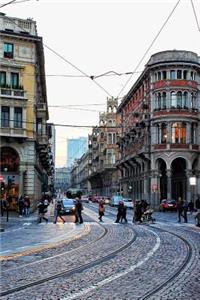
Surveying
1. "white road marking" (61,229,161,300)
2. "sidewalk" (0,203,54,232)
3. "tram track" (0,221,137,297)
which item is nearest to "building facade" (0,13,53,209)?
"sidewalk" (0,203,54,232)

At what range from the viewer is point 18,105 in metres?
45.9

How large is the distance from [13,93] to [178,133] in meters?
25.7

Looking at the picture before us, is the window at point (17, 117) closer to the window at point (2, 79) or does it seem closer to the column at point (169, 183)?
the window at point (2, 79)

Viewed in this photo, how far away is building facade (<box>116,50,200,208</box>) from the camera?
6475 centimetres

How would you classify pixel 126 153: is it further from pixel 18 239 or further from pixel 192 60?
pixel 18 239

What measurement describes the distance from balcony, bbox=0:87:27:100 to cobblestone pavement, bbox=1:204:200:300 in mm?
27071

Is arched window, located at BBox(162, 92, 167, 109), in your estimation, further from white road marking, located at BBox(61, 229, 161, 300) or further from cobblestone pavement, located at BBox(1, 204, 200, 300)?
white road marking, located at BBox(61, 229, 161, 300)

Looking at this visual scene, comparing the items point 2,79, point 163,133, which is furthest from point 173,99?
point 2,79

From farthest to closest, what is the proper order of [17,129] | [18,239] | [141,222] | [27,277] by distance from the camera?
[17,129] < [141,222] < [18,239] < [27,277]

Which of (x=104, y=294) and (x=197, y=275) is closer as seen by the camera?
(x=104, y=294)

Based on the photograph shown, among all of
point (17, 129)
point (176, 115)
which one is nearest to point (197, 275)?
point (17, 129)

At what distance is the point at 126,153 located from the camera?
8531cm

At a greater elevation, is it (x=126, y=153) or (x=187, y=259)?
(x=126, y=153)

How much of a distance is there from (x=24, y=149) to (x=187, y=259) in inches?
1274
